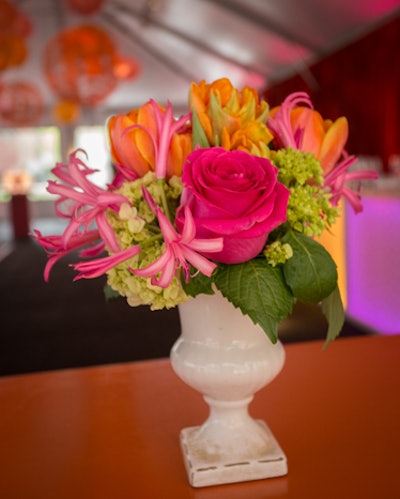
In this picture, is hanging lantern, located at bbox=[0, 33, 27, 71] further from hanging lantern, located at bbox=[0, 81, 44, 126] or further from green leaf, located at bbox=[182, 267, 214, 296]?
green leaf, located at bbox=[182, 267, 214, 296]

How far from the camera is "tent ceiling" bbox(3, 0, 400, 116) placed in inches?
338

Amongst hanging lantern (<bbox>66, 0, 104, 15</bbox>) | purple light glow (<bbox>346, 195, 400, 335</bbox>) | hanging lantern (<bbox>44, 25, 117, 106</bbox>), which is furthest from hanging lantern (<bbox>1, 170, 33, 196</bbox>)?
purple light glow (<bbox>346, 195, 400, 335</bbox>)

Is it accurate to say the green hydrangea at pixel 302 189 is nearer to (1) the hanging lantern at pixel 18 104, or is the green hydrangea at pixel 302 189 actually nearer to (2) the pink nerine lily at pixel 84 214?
(2) the pink nerine lily at pixel 84 214

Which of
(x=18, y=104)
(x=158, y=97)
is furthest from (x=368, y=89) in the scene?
(x=158, y=97)

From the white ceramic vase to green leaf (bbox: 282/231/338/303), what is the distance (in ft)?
0.33

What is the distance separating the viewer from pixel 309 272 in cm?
66

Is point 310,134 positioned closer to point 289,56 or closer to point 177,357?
point 177,357

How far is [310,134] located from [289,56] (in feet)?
34.7

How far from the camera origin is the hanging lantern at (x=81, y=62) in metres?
5.87

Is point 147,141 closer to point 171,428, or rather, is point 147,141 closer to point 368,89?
point 171,428

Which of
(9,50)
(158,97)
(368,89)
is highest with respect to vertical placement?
(158,97)

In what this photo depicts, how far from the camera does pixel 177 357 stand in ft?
2.49

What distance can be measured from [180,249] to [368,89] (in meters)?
8.79

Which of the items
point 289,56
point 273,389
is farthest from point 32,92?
point 273,389
